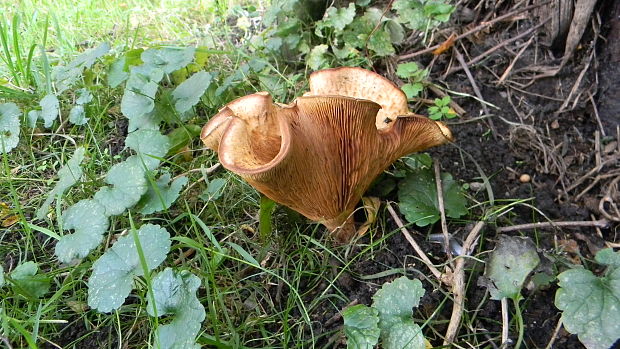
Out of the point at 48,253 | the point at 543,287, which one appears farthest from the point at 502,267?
the point at 48,253

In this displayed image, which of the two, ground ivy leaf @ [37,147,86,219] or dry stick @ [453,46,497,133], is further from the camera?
dry stick @ [453,46,497,133]

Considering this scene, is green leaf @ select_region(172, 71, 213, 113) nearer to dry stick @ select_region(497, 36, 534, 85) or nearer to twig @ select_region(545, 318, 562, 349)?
dry stick @ select_region(497, 36, 534, 85)

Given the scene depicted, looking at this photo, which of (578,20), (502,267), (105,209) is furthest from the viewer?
(578,20)

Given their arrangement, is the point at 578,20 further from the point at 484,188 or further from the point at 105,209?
the point at 105,209

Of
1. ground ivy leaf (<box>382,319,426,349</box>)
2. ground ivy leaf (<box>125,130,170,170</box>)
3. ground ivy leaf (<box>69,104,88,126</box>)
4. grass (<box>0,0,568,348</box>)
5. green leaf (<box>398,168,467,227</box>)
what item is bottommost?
grass (<box>0,0,568,348</box>)

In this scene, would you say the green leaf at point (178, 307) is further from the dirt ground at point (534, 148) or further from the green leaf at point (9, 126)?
the green leaf at point (9, 126)

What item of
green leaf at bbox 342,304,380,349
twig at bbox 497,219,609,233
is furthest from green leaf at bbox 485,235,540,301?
green leaf at bbox 342,304,380,349
